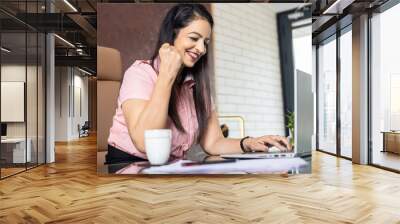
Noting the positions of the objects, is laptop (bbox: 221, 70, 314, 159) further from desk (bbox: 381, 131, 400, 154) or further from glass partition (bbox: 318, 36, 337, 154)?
glass partition (bbox: 318, 36, 337, 154)

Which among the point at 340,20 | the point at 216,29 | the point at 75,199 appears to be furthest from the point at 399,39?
the point at 75,199

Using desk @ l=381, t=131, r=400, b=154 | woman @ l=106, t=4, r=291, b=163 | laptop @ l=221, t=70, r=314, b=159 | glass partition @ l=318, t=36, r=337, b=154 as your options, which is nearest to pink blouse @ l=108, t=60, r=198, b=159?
woman @ l=106, t=4, r=291, b=163

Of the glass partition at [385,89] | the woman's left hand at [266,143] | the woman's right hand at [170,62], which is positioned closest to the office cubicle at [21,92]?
the woman's right hand at [170,62]

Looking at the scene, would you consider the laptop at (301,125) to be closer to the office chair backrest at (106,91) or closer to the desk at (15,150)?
the office chair backrest at (106,91)

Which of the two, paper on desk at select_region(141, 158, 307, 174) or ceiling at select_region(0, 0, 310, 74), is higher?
ceiling at select_region(0, 0, 310, 74)

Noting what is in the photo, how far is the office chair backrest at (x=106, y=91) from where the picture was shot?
19.2 feet

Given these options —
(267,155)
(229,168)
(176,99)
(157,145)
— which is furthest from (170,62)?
(267,155)

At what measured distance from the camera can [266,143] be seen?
19.6 feet

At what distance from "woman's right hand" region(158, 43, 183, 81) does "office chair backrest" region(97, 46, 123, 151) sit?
65 cm

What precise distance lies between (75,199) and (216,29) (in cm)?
311

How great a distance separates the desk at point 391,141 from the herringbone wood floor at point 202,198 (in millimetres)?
501

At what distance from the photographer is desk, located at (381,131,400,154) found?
662 cm

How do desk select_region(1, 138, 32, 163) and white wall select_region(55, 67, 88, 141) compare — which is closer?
desk select_region(1, 138, 32, 163)

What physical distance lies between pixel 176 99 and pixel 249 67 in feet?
4.05
